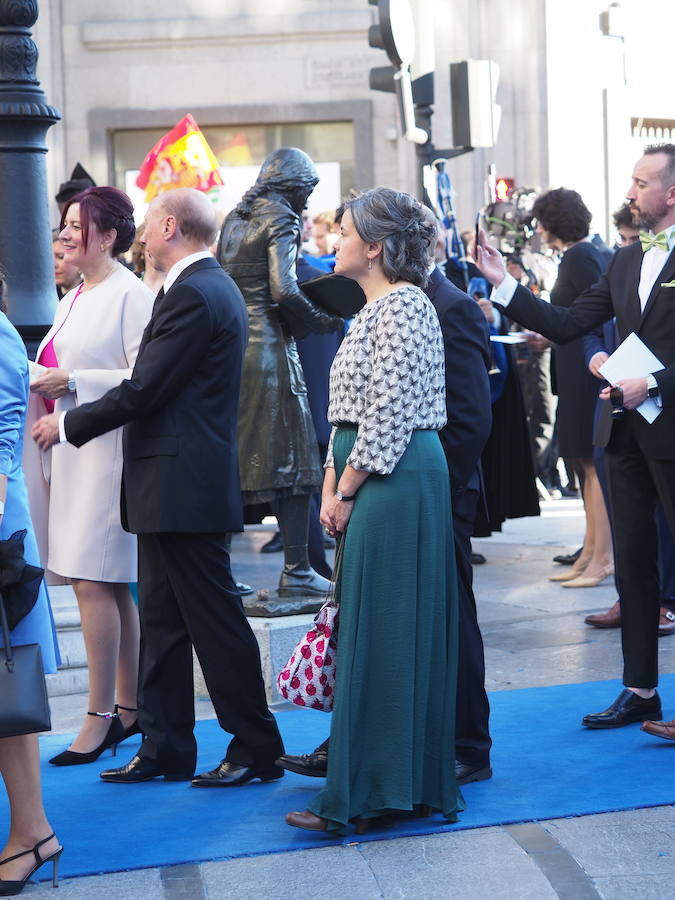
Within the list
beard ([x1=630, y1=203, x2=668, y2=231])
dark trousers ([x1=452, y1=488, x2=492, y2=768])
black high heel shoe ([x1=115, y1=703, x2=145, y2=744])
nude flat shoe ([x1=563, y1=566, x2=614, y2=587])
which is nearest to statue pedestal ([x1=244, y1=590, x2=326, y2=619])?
black high heel shoe ([x1=115, y1=703, x2=145, y2=744])

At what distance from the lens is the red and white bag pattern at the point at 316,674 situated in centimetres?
455

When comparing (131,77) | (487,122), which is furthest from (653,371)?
(131,77)

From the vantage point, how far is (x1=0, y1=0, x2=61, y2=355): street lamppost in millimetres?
6902

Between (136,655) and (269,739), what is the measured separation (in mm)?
864

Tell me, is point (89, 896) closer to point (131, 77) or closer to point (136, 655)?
point (136, 655)

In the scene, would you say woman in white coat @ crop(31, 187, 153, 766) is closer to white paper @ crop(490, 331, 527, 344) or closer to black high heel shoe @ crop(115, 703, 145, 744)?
black high heel shoe @ crop(115, 703, 145, 744)

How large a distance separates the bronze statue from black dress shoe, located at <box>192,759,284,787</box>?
156 centimetres

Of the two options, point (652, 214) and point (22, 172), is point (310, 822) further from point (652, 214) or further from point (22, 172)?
point (22, 172)

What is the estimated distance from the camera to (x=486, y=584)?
940 centimetres

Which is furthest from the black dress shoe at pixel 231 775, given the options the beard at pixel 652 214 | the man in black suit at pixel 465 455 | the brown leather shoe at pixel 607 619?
the brown leather shoe at pixel 607 619

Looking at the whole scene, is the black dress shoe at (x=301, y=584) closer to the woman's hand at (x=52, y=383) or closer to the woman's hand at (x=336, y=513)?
the woman's hand at (x=52, y=383)

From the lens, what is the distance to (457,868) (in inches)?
166

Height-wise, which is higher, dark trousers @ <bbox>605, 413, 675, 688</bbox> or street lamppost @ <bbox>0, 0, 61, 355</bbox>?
street lamppost @ <bbox>0, 0, 61, 355</bbox>

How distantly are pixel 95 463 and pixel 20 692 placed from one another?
160cm
